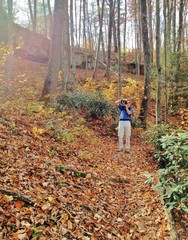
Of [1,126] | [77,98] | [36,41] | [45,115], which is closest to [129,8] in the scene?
[36,41]

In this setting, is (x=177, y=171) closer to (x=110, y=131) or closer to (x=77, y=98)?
(x=110, y=131)

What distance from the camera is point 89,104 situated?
10.4m

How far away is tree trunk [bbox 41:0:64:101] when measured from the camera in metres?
9.36

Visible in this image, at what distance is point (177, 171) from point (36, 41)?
62.6 ft

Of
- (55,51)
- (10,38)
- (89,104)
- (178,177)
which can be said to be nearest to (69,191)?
(178,177)

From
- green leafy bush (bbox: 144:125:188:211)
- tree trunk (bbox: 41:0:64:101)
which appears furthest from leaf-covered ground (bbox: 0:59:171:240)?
tree trunk (bbox: 41:0:64:101)

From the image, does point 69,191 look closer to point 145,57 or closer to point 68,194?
point 68,194

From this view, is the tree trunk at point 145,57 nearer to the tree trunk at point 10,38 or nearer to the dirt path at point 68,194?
the dirt path at point 68,194

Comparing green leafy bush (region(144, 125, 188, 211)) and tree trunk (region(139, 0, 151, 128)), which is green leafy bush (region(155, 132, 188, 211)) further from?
tree trunk (region(139, 0, 151, 128))

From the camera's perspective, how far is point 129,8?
2561 cm

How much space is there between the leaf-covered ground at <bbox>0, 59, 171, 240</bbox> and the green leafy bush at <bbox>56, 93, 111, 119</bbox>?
3.27 metres

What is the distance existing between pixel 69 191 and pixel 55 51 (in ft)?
23.2

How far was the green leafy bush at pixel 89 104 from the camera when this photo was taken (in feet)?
33.4

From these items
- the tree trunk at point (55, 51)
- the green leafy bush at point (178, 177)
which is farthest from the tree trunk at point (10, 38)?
the green leafy bush at point (178, 177)
